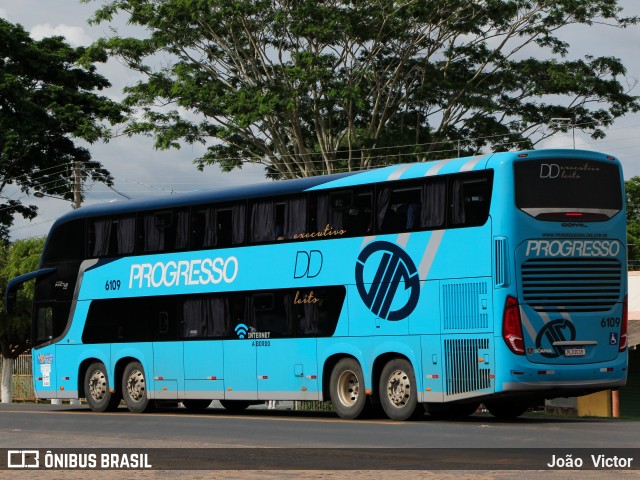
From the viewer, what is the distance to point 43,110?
175 feet

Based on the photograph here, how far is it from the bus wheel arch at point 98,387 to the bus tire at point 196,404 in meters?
1.48

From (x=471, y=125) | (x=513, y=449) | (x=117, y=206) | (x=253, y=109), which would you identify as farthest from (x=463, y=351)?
(x=471, y=125)

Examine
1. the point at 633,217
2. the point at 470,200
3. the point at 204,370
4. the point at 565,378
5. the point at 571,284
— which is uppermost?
the point at 633,217

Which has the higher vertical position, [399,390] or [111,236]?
[111,236]

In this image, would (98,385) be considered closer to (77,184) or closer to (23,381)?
(77,184)

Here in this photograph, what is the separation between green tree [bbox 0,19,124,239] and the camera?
52312 millimetres

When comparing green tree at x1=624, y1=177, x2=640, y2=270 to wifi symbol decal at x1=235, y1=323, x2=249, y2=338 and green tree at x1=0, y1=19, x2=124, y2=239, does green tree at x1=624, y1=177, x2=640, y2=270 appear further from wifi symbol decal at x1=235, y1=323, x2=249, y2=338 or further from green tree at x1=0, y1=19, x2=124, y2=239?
wifi symbol decal at x1=235, y1=323, x2=249, y2=338

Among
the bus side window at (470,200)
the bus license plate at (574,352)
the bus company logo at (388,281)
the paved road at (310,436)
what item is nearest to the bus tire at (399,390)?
the paved road at (310,436)

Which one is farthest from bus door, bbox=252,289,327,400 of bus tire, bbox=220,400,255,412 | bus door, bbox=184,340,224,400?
bus tire, bbox=220,400,255,412

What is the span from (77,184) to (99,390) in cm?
2350

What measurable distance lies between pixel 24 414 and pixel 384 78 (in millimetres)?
19663

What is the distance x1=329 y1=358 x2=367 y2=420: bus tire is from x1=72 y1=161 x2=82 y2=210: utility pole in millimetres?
26880

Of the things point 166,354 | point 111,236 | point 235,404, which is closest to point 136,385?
point 166,354

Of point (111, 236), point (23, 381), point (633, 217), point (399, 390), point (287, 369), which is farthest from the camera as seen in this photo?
point (633, 217)
